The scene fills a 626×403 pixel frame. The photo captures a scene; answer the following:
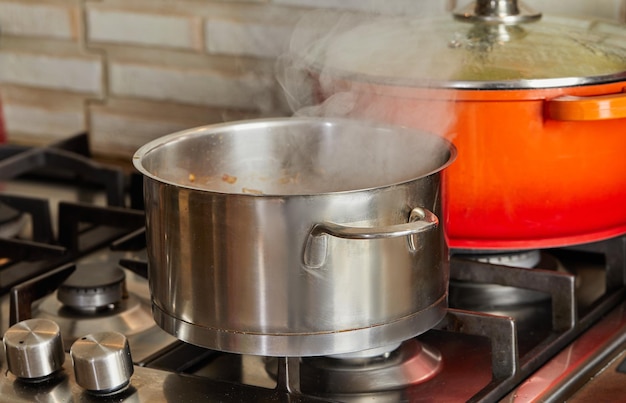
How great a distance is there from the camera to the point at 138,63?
1.51 meters

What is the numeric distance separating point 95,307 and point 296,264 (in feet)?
1.10

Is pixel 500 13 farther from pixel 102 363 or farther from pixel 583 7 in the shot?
pixel 102 363

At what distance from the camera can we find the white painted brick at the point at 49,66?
155 cm

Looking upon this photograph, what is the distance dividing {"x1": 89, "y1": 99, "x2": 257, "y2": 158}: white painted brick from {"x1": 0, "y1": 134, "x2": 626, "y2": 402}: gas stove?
327 mm

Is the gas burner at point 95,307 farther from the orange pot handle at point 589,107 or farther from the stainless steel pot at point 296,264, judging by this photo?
the orange pot handle at point 589,107

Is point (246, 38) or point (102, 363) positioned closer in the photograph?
point (102, 363)

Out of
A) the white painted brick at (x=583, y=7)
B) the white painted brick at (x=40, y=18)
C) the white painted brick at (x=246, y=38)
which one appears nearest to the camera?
the white painted brick at (x=583, y=7)

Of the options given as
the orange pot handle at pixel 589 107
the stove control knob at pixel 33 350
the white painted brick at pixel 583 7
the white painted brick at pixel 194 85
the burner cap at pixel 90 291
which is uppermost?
the white painted brick at pixel 583 7

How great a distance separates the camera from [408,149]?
87 centimetres

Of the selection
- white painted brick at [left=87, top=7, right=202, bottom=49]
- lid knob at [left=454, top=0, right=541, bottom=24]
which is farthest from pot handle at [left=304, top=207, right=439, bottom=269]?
white painted brick at [left=87, top=7, right=202, bottom=49]

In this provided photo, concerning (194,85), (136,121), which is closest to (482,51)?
(194,85)

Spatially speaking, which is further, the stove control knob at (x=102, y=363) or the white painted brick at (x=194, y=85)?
the white painted brick at (x=194, y=85)

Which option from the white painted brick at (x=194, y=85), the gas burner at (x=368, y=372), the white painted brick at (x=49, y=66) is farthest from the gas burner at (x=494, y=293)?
the white painted brick at (x=49, y=66)

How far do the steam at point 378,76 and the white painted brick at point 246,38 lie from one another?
0.30 metres
